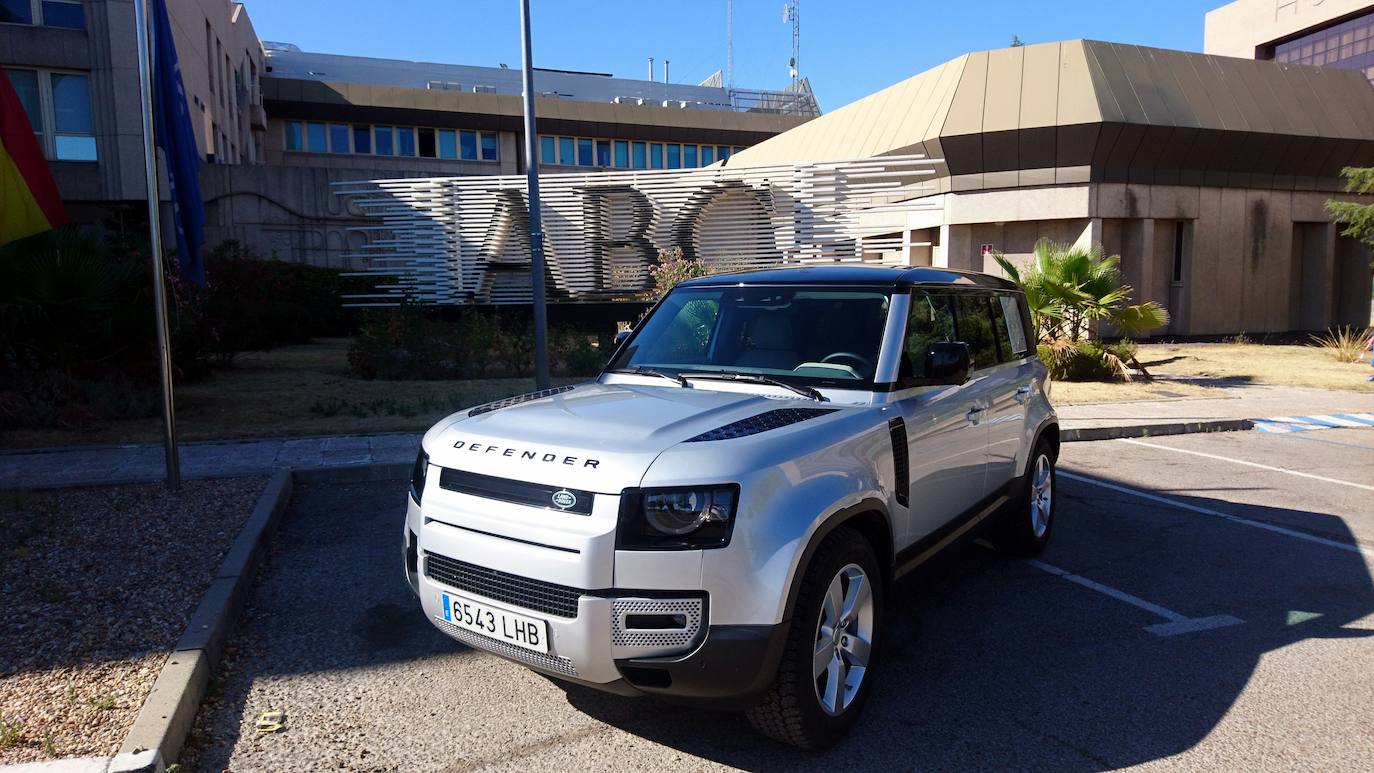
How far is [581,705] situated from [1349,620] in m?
4.14

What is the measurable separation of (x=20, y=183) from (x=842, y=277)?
451 inches

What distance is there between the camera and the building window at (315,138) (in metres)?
47.0

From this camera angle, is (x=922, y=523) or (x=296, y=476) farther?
(x=296, y=476)

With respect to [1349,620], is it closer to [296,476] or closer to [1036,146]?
[296,476]

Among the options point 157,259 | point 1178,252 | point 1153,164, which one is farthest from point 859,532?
point 1178,252

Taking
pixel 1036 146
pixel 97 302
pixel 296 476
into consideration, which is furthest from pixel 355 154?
pixel 296 476

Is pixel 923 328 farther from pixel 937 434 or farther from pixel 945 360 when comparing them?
pixel 937 434

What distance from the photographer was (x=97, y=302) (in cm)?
1019

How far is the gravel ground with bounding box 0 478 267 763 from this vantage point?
11.5 ft

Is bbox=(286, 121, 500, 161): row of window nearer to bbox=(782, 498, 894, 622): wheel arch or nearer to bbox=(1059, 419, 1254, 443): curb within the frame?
bbox=(1059, 419, 1254, 443): curb

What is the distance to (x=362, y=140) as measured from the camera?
47125 mm

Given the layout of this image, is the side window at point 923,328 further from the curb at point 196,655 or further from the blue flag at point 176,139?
the blue flag at point 176,139

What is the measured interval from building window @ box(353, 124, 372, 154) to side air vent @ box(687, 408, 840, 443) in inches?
1891

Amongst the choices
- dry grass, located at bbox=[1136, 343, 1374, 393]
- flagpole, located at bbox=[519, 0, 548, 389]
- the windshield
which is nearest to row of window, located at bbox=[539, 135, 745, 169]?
dry grass, located at bbox=[1136, 343, 1374, 393]
